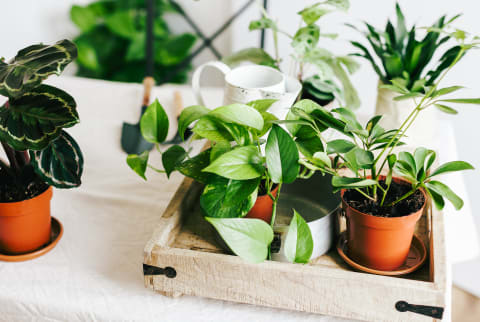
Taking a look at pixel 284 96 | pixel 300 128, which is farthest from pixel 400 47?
pixel 300 128

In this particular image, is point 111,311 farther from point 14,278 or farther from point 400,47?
point 400,47

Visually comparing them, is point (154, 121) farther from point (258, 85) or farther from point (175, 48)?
point (175, 48)

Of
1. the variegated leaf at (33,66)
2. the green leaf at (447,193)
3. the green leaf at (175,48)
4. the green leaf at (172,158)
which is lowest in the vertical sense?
the green leaf at (175,48)

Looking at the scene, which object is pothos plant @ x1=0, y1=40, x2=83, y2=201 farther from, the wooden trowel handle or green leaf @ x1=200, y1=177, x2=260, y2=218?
the wooden trowel handle

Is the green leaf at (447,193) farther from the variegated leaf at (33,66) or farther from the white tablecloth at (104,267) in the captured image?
the variegated leaf at (33,66)

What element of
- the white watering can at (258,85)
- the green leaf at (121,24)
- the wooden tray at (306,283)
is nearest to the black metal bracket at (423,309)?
the wooden tray at (306,283)

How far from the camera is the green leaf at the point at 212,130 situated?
26.4 inches

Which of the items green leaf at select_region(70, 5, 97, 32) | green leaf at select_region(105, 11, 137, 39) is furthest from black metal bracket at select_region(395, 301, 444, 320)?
green leaf at select_region(70, 5, 97, 32)

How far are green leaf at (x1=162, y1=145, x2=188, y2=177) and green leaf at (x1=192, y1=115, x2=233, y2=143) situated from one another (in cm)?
8

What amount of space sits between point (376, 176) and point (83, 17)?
2149 millimetres

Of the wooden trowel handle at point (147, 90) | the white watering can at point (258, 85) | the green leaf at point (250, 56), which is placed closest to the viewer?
the white watering can at point (258, 85)

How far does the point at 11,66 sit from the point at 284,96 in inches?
17.1

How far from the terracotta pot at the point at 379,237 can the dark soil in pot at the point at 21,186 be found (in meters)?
0.53

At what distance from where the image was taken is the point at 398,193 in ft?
2.35
